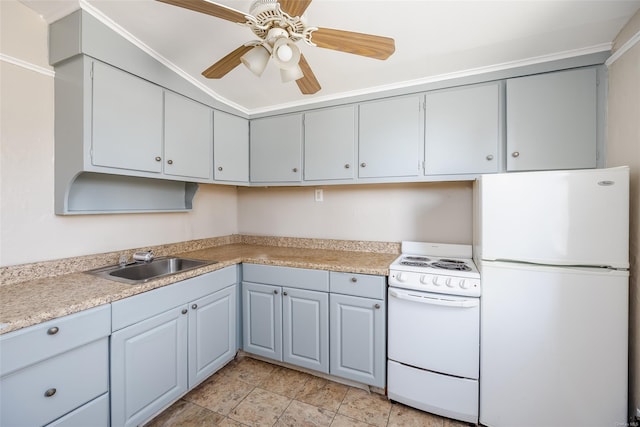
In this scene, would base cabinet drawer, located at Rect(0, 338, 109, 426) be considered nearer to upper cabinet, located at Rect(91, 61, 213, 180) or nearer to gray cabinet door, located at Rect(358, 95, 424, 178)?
upper cabinet, located at Rect(91, 61, 213, 180)

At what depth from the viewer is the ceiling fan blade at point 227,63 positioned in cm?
123

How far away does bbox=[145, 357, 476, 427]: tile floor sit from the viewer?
1595mm

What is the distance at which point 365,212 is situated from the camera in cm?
242

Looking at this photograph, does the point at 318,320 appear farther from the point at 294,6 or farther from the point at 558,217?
the point at 294,6

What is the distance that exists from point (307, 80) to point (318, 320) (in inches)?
62.2

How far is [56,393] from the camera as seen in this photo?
1119mm

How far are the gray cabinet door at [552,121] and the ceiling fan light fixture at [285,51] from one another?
1425 mm

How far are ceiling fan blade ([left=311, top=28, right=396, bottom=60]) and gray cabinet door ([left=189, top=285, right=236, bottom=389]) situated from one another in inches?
66.4

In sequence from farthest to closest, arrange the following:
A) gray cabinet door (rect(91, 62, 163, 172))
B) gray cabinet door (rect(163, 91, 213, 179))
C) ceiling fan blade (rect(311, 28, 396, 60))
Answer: gray cabinet door (rect(163, 91, 213, 179)) → gray cabinet door (rect(91, 62, 163, 172)) → ceiling fan blade (rect(311, 28, 396, 60))

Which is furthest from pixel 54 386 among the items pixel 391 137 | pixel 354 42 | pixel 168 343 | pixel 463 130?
pixel 463 130

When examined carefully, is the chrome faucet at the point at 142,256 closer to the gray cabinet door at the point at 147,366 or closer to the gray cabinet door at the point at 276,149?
the gray cabinet door at the point at 147,366

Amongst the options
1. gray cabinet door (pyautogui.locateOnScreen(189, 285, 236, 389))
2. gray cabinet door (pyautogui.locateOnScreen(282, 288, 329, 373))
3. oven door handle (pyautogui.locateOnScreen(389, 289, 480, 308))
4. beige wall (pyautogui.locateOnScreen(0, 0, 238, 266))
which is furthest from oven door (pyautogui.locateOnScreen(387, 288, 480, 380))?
beige wall (pyautogui.locateOnScreen(0, 0, 238, 266))

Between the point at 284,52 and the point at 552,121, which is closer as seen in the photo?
the point at 284,52

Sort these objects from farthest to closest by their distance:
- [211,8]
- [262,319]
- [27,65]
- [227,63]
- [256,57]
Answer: [262,319]
[27,65]
[227,63]
[256,57]
[211,8]
